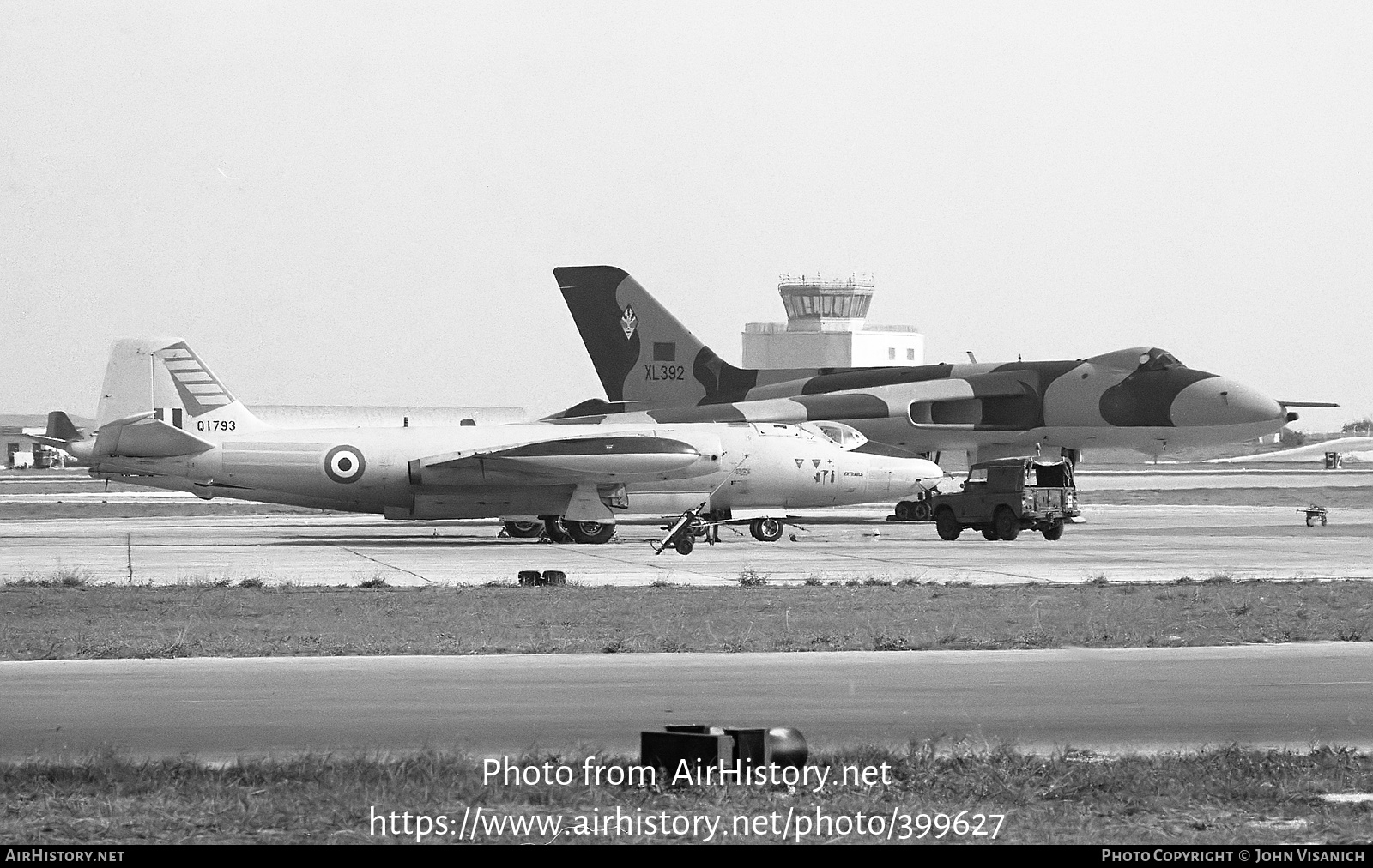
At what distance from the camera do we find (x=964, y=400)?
38000 mm

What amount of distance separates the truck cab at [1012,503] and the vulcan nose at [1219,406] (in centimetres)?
447

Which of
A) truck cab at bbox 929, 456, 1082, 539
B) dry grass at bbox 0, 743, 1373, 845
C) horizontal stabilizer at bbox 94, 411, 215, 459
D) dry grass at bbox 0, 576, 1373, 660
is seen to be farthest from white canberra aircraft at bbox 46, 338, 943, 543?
dry grass at bbox 0, 743, 1373, 845

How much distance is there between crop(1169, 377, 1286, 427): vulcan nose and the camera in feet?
116

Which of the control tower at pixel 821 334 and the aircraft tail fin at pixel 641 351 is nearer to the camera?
the aircraft tail fin at pixel 641 351

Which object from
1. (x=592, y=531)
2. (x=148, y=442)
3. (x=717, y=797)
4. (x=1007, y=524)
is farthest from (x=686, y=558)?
(x=717, y=797)

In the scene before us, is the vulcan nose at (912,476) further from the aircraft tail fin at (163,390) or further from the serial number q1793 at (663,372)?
the aircraft tail fin at (163,390)

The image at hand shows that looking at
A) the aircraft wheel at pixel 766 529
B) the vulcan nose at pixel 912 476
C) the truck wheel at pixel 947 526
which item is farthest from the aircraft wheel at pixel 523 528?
the truck wheel at pixel 947 526

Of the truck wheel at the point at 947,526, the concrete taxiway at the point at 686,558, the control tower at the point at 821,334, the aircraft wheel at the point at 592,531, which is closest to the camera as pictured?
the concrete taxiway at the point at 686,558

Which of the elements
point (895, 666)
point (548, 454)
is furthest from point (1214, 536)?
point (895, 666)

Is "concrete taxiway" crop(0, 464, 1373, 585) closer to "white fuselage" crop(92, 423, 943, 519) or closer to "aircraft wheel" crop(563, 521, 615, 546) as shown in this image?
"aircraft wheel" crop(563, 521, 615, 546)

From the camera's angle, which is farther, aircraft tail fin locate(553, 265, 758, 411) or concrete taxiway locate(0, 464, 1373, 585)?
aircraft tail fin locate(553, 265, 758, 411)

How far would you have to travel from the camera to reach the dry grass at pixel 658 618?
14.5 m

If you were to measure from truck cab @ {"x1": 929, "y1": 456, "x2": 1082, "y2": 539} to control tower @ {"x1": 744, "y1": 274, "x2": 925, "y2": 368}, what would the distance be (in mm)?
70683
